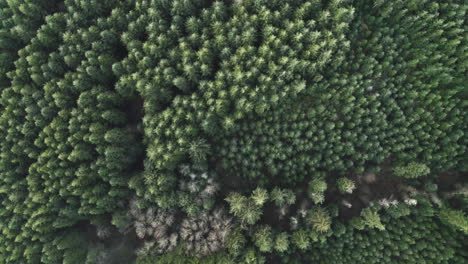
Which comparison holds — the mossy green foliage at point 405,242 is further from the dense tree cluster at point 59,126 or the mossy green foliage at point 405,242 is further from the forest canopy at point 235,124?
the dense tree cluster at point 59,126

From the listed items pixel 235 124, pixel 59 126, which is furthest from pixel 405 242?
pixel 59 126

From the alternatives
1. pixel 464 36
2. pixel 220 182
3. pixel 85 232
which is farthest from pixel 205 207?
pixel 464 36

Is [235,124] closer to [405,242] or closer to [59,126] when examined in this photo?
[59,126]

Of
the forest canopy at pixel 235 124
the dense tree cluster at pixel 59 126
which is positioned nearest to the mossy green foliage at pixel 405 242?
the forest canopy at pixel 235 124

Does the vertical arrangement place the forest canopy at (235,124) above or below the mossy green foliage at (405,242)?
above

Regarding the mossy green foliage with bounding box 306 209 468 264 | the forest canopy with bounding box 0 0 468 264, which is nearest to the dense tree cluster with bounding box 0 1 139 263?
the forest canopy with bounding box 0 0 468 264

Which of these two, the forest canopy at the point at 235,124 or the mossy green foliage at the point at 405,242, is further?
the mossy green foliage at the point at 405,242

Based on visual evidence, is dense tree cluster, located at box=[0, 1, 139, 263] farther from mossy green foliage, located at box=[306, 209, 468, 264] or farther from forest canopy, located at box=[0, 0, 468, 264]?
mossy green foliage, located at box=[306, 209, 468, 264]

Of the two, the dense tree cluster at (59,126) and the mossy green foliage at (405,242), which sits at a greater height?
the dense tree cluster at (59,126)

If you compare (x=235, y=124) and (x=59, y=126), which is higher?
(x=59, y=126)
